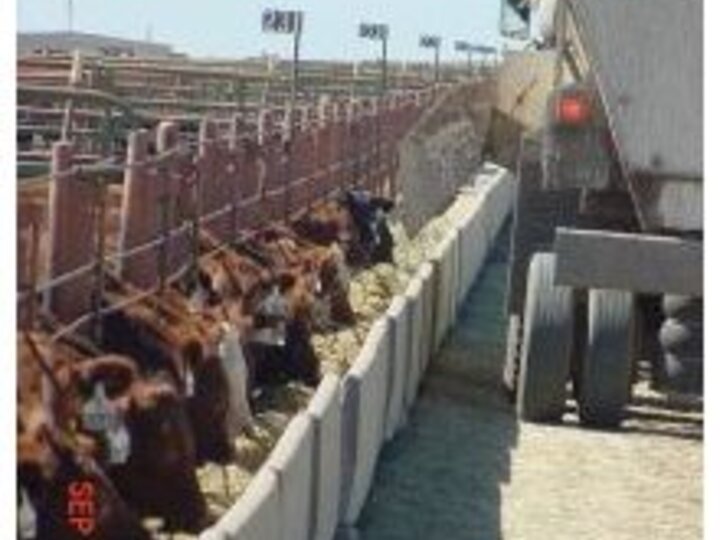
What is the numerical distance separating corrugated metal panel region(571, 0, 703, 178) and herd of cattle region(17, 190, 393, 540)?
101 inches

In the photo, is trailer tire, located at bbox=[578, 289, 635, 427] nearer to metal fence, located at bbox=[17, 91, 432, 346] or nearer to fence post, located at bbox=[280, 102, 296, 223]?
metal fence, located at bbox=[17, 91, 432, 346]

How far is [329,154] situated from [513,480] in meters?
10.8

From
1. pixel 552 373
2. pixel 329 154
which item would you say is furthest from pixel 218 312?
pixel 329 154

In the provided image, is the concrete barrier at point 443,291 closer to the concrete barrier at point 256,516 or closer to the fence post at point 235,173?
the fence post at point 235,173

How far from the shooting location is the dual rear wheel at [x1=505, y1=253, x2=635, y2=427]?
13.4 meters

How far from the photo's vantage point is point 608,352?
13.4 meters

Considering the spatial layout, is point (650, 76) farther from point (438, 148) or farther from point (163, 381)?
point (438, 148)

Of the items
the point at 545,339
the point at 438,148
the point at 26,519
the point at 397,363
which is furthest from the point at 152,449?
the point at 438,148

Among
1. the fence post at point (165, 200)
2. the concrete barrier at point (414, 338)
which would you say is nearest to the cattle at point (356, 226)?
the concrete barrier at point (414, 338)

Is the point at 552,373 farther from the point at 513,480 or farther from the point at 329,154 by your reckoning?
the point at 329,154

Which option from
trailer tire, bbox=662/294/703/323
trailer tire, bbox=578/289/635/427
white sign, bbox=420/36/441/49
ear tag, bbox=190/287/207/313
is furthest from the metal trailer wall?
white sign, bbox=420/36/441/49

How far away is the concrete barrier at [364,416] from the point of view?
408 inches
